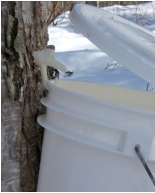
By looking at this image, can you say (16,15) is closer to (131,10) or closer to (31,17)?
(31,17)

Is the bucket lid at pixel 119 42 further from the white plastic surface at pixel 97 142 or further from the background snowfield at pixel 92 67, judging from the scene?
the background snowfield at pixel 92 67

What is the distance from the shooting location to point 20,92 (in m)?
0.96

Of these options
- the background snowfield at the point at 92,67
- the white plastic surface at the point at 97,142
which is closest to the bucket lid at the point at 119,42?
the white plastic surface at the point at 97,142

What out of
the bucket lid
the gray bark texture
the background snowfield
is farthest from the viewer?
the background snowfield

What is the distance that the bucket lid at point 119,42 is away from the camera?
68cm

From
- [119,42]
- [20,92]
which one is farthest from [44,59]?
[119,42]

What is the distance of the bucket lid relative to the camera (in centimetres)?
68

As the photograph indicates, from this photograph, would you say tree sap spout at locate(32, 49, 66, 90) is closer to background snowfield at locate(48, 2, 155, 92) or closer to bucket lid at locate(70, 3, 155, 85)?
bucket lid at locate(70, 3, 155, 85)

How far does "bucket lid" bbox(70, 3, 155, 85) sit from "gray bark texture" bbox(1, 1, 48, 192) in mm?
173

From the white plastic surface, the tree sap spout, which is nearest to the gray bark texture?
the tree sap spout

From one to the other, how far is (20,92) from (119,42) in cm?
36

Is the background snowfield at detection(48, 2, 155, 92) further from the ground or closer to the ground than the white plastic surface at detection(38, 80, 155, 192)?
closer to the ground

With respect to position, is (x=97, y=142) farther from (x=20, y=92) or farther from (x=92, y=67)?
(x=92, y=67)

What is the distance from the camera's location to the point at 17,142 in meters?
0.99
